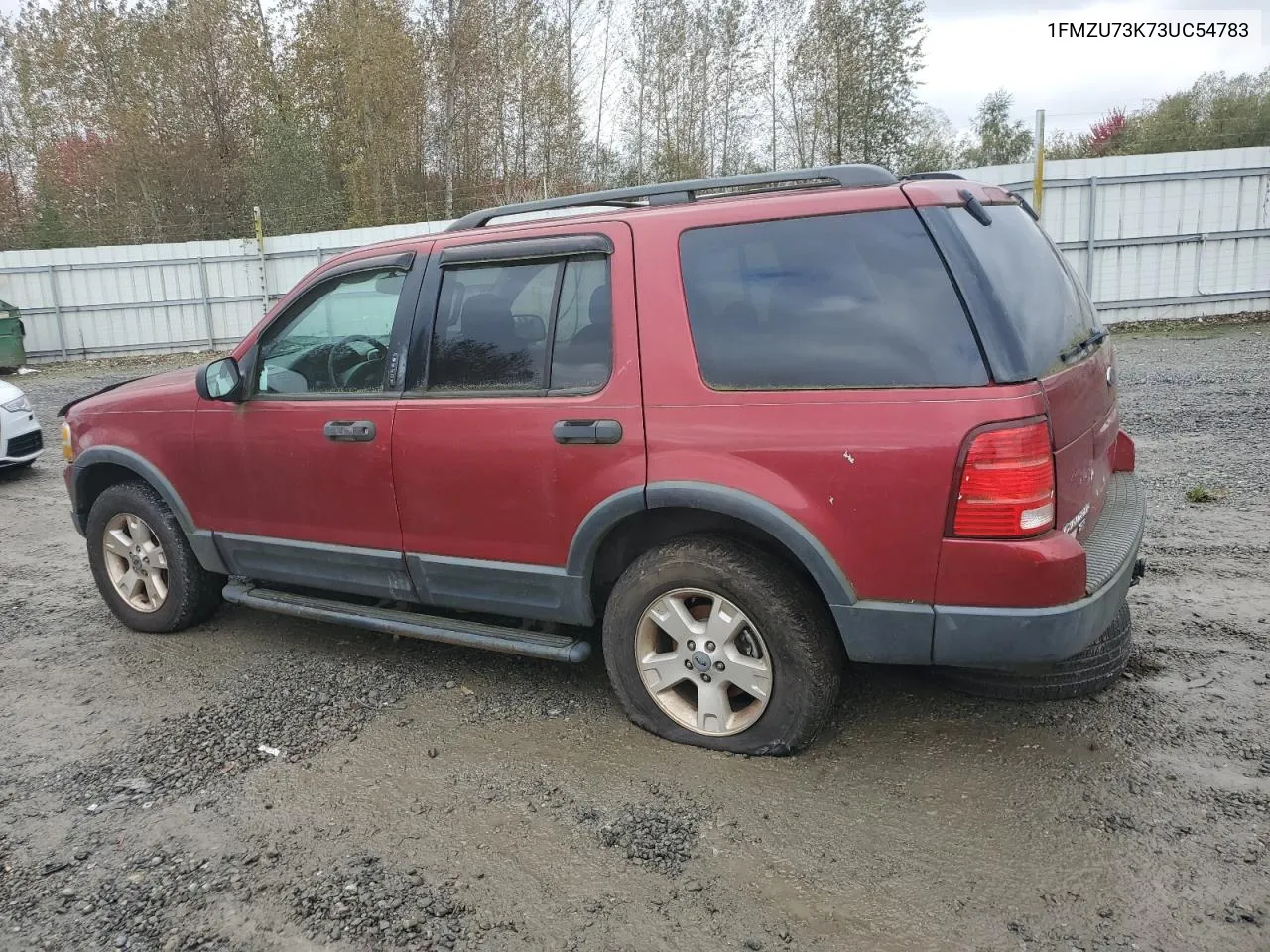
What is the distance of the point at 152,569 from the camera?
179 inches

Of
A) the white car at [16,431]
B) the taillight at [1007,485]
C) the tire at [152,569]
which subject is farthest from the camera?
the white car at [16,431]

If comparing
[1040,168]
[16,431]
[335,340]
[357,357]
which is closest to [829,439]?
[357,357]

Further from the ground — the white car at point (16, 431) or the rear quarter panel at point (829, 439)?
the rear quarter panel at point (829, 439)

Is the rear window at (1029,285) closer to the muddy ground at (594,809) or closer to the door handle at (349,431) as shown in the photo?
the muddy ground at (594,809)

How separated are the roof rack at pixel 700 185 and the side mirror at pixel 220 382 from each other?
1.19 metres

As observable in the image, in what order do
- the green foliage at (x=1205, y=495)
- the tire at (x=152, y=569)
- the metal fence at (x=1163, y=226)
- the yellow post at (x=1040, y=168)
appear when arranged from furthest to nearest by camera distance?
the metal fence at (x=1163, y=226) → the yellow post at (x=1040, y=168) → the green foliage at (x=1205, y=495) → the tire at (x=152, y=569)

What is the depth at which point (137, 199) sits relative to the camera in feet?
88.9

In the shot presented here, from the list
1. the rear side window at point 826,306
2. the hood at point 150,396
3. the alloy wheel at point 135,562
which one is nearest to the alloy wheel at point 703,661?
the rear side window at point 826,306

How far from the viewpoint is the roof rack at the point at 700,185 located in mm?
3031

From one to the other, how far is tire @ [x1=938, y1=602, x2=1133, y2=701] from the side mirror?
10.5 feet

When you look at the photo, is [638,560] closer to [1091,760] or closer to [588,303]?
[588,303]

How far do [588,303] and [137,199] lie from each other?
29.0m

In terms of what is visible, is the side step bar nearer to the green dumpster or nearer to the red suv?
the red suv

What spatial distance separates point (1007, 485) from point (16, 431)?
887cm
